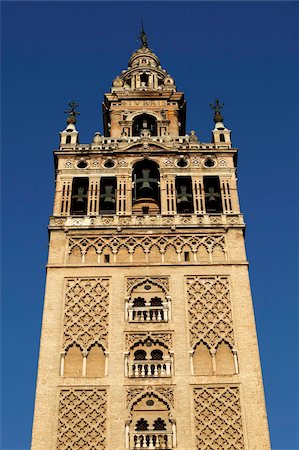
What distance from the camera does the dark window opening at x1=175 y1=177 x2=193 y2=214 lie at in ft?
89.6

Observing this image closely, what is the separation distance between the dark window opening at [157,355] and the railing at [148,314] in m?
1.03

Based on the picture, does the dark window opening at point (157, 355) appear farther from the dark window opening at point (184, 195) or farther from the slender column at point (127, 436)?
the dark window opening at point (184, 195)

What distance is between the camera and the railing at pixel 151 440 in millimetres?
20531

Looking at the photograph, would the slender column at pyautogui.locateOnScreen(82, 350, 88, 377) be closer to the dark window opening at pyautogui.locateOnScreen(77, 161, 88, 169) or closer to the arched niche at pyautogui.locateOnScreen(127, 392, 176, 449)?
the arched niche at pyautogui.locateOnScreen(127, 392, 176, 449)

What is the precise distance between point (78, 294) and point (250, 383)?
585 cm

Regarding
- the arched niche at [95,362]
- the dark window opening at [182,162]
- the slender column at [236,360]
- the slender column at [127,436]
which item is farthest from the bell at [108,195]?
the slender column at [127,436]

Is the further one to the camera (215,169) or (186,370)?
(215,169)

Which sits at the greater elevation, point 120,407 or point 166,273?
point 166,273

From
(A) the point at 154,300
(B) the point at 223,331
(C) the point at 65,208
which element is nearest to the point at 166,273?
(A) the point at 154,300

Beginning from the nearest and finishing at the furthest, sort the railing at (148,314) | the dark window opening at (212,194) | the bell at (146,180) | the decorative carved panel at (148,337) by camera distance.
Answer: the decorative carved panel at (148,337) → the railing at (148,314) → the dark window opening at (212,194) → the bell at (146,180)

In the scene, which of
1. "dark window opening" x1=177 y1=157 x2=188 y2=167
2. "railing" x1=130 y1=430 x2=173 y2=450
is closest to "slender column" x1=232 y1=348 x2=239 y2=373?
"railing" x1=130 y1=430 x2=173 y2=450

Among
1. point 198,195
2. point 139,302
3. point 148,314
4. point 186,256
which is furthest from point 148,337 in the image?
point 198,195

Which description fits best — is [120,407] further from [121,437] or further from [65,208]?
[65,208]

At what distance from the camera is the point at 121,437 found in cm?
2066
